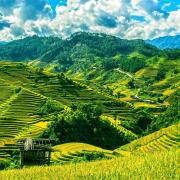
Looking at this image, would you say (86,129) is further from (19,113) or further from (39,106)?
(39,106)

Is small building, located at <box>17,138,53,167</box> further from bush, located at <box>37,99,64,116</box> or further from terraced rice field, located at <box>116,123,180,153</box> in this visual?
bush, located at <box>37,99,64,116</box>

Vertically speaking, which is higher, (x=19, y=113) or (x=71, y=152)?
(x=19, y=113)

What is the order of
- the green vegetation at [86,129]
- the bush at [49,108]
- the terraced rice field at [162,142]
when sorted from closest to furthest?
the terraced rice field at [162,142]
the green vegetation at [86,129]
the bush at [49,108]

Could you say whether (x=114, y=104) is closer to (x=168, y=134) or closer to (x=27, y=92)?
(x=27, y=92)

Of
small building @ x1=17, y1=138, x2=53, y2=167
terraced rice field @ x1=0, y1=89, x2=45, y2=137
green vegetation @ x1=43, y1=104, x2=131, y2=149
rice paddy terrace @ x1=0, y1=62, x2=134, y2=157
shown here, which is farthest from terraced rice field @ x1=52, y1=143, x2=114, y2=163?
small building @ x1=17, y1=138, x2=53, y2=167

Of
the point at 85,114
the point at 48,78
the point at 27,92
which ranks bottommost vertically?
the point at 85,114

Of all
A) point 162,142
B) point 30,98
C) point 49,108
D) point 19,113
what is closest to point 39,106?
point 49,108

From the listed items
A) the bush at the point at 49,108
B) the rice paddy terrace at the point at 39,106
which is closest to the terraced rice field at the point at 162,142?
the rice paddy terrace at the point at 39,106

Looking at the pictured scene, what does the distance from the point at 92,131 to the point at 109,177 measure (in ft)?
319

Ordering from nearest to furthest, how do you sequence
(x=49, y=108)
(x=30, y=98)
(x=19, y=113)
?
(x=19, y=113), (x=49, y=108), (x=30, y=98)

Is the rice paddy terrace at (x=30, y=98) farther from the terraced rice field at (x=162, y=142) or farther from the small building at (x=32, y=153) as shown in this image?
the small building at (x=32, y=153)

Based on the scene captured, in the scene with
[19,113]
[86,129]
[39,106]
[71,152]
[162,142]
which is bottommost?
[71,152]

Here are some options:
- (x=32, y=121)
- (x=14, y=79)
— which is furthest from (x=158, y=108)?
(x=32, y=121)

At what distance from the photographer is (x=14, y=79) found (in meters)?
166
